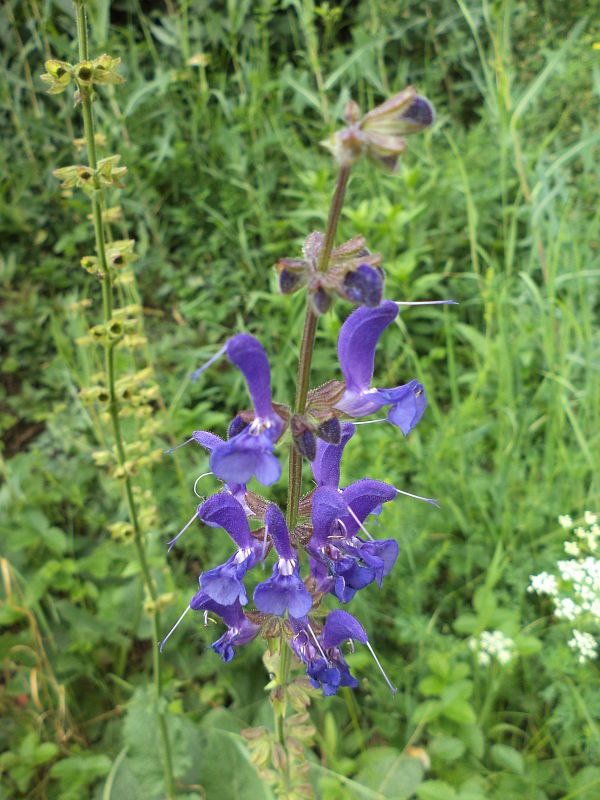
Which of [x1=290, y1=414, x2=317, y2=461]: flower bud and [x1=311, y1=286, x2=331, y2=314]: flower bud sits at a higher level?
[x1=311, y1=286, x2=331, y2=314]: flower bud

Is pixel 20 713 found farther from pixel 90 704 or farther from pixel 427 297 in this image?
pixel 427 297

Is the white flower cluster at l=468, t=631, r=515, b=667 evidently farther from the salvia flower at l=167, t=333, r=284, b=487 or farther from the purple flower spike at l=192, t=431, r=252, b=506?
the salvia flower at l=167, t=333, r=284, b=487

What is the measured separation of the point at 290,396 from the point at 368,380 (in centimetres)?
166

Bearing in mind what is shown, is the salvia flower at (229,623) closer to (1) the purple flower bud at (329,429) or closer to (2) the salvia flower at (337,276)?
(1) the purple flower bud at (329,429)

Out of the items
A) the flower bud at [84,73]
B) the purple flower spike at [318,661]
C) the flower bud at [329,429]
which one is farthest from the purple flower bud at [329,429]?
the flower bud at [84,73]

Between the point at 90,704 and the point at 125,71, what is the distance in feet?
12.2

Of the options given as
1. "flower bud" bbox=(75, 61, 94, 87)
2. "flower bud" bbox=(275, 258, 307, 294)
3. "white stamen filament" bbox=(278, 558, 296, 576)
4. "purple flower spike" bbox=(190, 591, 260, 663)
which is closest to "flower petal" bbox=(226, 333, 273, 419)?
"flower bud" bbox=(275, 258, 307, 294)

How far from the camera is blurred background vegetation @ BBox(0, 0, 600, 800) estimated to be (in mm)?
1889

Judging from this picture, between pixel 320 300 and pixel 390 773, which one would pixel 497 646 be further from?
pixel 320 300

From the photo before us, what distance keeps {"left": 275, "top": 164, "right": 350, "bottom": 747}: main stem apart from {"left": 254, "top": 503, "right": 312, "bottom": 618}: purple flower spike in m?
0.07

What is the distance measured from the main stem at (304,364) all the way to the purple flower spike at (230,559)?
0.30ft

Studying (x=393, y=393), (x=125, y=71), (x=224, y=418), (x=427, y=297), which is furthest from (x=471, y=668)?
(x=125, y=71)

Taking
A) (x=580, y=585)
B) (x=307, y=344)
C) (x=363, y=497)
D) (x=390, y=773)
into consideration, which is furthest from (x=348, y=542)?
(x=390, y=773)

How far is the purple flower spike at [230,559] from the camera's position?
1.06 m
